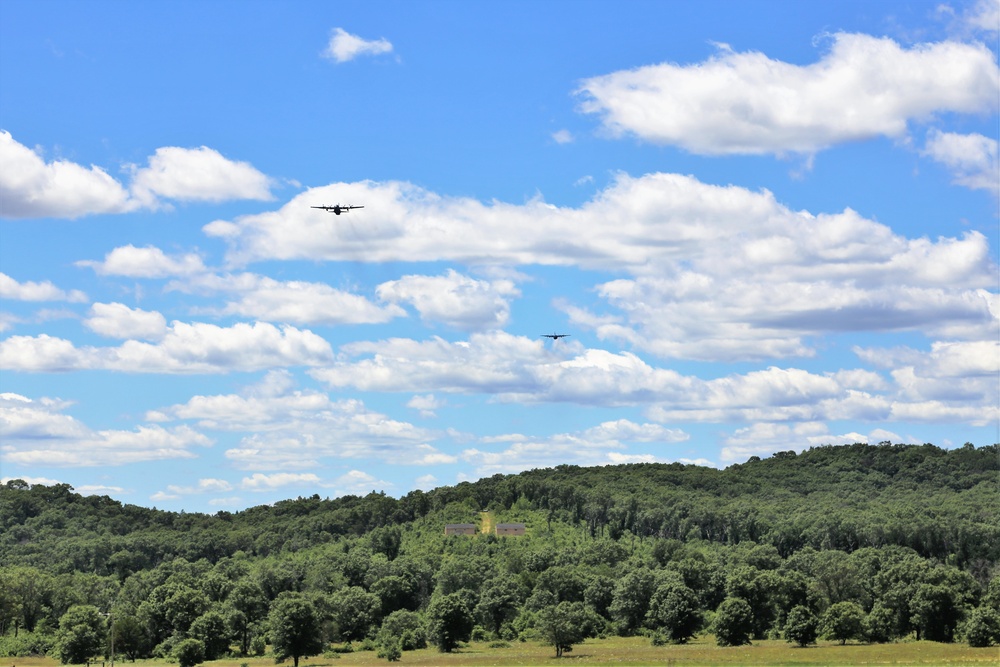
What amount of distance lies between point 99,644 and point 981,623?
131 metres

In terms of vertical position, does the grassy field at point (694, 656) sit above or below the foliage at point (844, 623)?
below

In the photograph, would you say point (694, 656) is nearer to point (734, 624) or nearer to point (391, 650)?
point (734, 624)

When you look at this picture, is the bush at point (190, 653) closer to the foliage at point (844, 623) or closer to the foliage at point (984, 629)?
the foliage at point (844, 623)

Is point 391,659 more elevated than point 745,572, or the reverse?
point 745,572

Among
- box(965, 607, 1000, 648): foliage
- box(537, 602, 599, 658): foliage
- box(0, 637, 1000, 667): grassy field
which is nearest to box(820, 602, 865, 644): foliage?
box(0, 637, 1000, 667): grassy field

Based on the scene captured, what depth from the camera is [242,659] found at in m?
199

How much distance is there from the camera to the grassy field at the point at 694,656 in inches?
5950

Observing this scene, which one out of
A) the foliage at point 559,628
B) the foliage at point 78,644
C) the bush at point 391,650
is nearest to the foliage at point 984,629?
the foliage at point 559,628

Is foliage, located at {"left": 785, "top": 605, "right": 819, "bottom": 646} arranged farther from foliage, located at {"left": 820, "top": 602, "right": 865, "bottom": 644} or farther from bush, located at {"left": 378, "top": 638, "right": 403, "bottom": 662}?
bush, located at {"left": 378, "top": 638, "right": 403, "bottom": 662}

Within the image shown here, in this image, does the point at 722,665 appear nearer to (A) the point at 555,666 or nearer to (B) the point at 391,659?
(A) the point at 555,666

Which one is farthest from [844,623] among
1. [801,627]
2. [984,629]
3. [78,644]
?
[78,644]

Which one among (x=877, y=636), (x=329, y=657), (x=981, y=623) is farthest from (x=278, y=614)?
(x=981, y=623)

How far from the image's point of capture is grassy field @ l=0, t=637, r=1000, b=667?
151m

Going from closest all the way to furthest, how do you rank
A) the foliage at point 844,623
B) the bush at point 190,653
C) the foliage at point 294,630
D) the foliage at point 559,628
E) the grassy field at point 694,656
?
the grassy field at point 694,656
the foliage at point 844,623
the foliage at point 559,628
the bush at point 190,653
the foliage at point 294,630
